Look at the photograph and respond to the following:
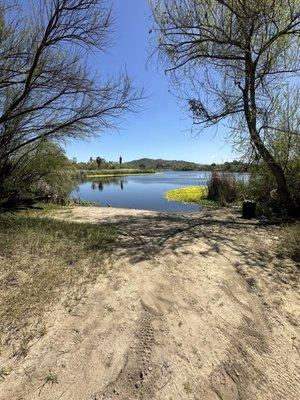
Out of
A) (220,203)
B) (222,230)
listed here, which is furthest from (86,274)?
(220,203)

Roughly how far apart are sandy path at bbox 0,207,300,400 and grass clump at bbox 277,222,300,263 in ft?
1.97

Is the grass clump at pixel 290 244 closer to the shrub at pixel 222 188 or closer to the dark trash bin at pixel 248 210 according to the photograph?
the dark trash bin at pixel 248 210

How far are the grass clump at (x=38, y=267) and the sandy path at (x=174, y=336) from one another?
0.67 ft

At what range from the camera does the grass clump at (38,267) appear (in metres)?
4.12

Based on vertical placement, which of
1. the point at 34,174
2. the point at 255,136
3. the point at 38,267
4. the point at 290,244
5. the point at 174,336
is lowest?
the point at 174,336

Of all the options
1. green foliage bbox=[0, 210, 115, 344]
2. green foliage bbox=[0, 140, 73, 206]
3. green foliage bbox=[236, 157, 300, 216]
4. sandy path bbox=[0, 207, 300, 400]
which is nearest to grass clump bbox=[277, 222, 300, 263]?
sandy path bbox=[0, 207, 300, 400]

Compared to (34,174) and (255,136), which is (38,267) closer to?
(34,174)

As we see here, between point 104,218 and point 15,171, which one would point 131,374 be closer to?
point 104,218

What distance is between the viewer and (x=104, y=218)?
904 cm

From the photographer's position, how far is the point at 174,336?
411cm

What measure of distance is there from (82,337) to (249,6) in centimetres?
779

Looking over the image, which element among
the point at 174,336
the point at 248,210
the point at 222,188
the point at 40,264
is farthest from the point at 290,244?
the point at 222,188

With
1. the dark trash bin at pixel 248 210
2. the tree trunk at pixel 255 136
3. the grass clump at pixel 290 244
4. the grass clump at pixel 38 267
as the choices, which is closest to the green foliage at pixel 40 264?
the grass clump at pixel 38 267

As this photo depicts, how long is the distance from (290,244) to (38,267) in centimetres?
449
